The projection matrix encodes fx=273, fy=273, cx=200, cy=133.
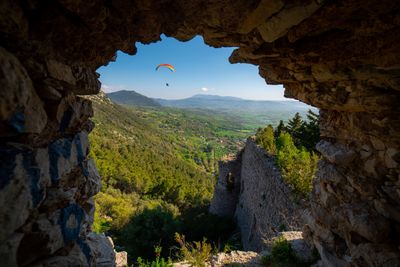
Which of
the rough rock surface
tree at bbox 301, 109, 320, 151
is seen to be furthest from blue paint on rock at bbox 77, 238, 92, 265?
tree at bbox 301, 109, 320, 151

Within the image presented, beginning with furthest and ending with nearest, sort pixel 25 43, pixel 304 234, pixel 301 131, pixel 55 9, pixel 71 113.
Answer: pixel 301 131 < pixel 304 234 < pixel 71 113 < pixel 55 9 < pixel 25 43

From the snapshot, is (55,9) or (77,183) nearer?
(55,9)

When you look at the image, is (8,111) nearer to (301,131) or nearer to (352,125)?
(352,125)

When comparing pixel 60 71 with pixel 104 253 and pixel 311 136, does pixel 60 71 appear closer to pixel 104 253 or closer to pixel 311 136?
pixel 104 253

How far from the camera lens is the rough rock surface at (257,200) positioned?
9.52 metres

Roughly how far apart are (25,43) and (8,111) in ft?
2.12

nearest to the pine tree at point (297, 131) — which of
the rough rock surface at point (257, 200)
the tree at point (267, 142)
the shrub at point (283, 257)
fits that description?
the tree at point (267, 142)

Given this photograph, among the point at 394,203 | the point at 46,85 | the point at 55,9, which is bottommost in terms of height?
the point at 394,203

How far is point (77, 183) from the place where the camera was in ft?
11.5

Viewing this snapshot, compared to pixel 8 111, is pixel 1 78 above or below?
above

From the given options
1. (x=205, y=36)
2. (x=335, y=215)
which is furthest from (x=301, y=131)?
(x=205, y=36)

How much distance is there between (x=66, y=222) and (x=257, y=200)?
11.5 meters

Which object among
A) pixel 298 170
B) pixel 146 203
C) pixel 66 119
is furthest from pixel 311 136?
pixel 146 203

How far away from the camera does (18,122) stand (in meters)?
2.20
